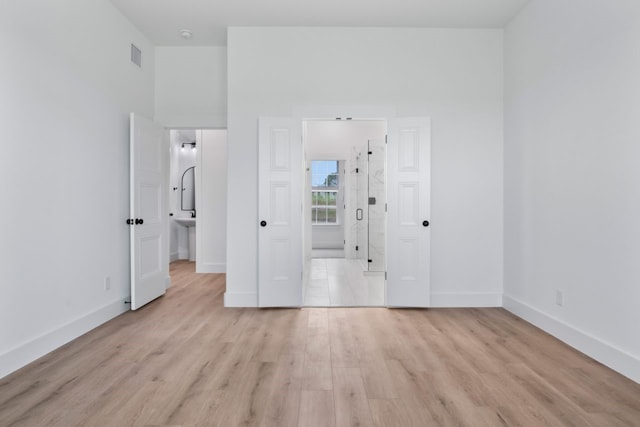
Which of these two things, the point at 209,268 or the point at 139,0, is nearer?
the point at 139,0

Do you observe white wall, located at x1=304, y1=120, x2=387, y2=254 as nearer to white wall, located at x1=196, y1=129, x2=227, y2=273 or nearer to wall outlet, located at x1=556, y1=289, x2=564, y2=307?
white wall, located at x1=196, y1=129, x2=227, y2=273

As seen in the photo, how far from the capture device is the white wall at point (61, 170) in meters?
2.56

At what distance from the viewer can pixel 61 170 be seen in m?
3.04

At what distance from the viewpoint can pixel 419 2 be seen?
366 cm

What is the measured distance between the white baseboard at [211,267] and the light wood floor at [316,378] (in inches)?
97.3

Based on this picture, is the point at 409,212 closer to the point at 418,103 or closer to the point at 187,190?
the point at 418,103

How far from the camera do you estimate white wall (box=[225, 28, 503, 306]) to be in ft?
13.8

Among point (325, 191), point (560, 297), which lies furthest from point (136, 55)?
point (325, 191)

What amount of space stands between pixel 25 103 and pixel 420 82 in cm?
367

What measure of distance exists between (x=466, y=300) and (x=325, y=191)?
19.3 feet

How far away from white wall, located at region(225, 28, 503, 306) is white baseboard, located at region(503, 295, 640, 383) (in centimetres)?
55

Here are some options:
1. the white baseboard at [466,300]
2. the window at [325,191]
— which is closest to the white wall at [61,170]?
the white baseboard at [466,300]

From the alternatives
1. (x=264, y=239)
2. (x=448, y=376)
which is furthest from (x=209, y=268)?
(x=448, y=376)

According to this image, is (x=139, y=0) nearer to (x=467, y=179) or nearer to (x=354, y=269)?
(x=467, y=179)
